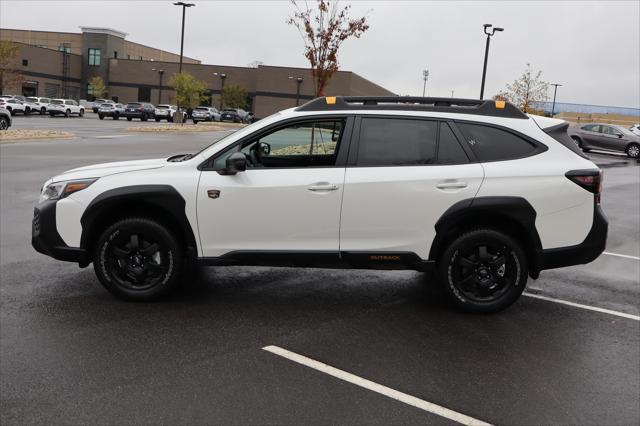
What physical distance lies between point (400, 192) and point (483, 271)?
104 centimetres

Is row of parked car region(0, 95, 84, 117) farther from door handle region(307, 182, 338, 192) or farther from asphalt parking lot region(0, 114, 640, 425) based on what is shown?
door handle region(307, 182, 338, 192)

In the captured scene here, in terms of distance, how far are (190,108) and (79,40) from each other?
132 feet

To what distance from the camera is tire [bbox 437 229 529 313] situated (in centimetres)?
545

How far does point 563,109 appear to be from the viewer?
10844 centimetres

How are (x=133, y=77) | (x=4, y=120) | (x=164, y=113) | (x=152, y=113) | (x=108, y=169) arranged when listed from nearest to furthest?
1. (x=108, y=169)
2. (x=4, y=120)
3. (x=152, y=113)
4. (x=164, y=113)
5. (x=133, y=77)

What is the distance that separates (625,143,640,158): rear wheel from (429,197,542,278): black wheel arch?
28.6 m

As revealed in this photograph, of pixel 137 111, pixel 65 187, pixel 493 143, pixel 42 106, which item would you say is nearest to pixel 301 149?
pixel 493 143

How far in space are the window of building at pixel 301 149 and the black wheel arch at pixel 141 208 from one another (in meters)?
0.50

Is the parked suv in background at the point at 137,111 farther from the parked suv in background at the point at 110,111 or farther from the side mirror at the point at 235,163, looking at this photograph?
the side mirror at the point at 235,163

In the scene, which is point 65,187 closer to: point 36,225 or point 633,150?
point 36,225

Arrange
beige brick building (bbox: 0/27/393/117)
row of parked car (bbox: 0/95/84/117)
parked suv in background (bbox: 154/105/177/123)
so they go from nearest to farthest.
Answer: row of parked car (bbox: 0/95/84/117), parked suv in background (bbox: 154/105/177/123), beige brick building (bbox: 0/27/393/117)

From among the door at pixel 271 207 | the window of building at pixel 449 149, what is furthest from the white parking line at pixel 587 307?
the door at pixel 271 207

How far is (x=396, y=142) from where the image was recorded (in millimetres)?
5578

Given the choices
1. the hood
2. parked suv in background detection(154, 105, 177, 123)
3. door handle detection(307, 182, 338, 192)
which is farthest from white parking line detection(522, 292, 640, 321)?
parked suv in background detection(154, 105, 177, 123)
